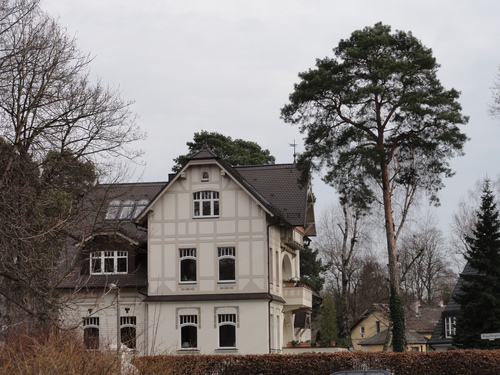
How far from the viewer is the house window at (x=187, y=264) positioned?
139 feet

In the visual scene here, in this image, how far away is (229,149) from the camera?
223 feet

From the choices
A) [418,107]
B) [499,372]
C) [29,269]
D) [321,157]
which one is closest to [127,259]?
[321,157]

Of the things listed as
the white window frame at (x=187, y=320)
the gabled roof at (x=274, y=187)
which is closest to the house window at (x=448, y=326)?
the gabled roof at (x=274, y=187)

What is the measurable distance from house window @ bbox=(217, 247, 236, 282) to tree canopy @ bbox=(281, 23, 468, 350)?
576 centimetres

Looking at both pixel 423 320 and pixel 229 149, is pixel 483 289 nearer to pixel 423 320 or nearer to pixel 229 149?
pixel 229 149

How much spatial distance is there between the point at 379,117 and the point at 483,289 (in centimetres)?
970

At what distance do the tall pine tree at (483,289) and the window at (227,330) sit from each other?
1097 cm

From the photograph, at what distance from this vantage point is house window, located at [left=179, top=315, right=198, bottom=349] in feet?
136

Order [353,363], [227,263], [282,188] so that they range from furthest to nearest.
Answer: [282,188], [227,263], [353,363]

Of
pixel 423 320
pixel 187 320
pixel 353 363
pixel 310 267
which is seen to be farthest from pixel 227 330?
pixel 423 320

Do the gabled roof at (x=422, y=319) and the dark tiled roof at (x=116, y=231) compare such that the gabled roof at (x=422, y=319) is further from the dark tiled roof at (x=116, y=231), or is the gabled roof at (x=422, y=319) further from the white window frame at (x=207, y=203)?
the white window frame at (x=207, y=203)

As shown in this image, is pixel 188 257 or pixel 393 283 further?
pixel 188 257

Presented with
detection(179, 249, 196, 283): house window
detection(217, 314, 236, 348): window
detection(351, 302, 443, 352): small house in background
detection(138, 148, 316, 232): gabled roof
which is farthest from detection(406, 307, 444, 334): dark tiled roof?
detection(179, 249, 196, 283): house window

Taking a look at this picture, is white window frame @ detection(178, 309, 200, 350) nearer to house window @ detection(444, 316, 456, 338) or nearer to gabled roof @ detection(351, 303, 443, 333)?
house window @ detection(444, 316, 456, 338)
